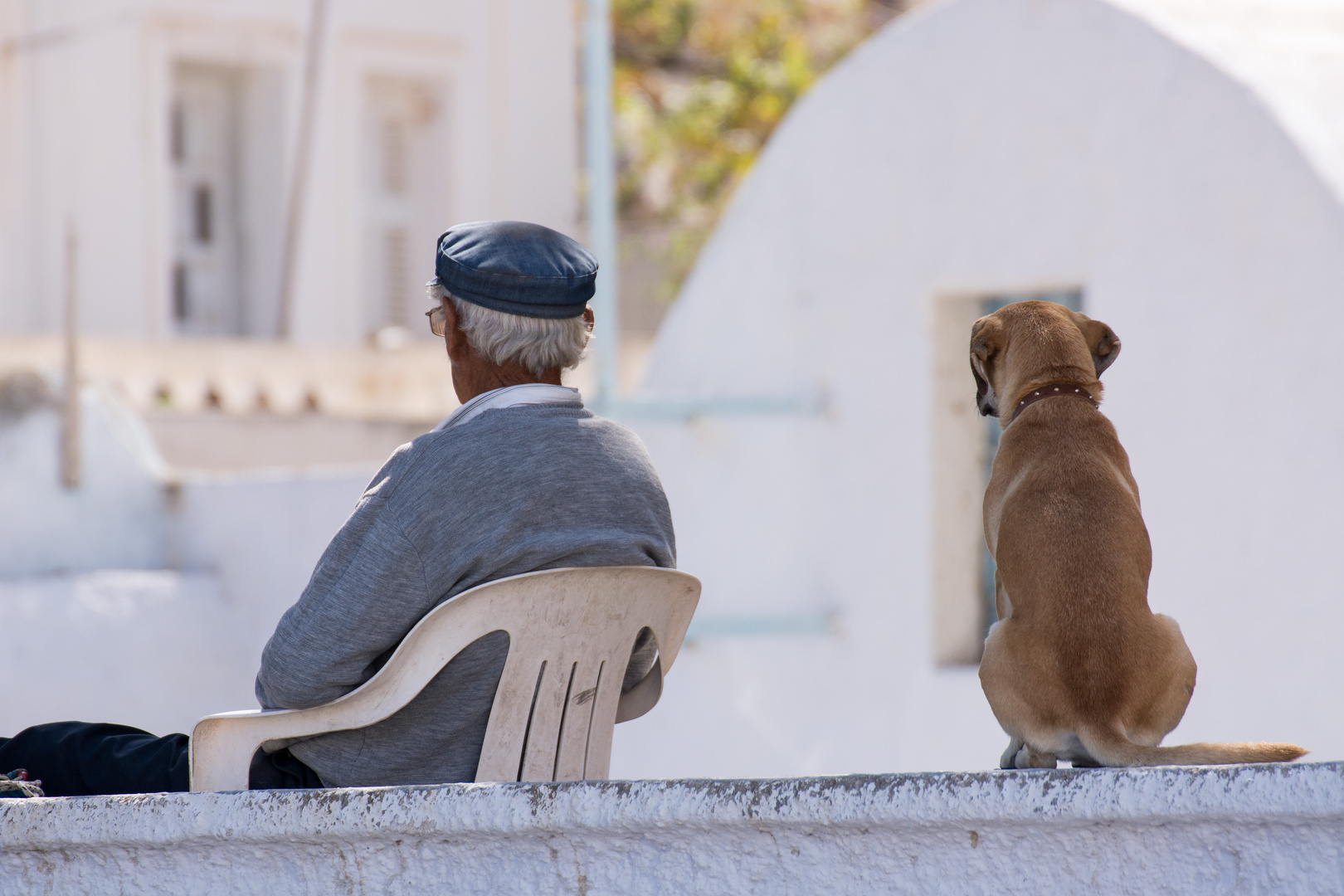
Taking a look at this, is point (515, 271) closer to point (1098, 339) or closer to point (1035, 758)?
point (1098, 339)

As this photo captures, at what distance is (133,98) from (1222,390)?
6.41 meters

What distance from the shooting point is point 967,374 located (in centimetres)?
610

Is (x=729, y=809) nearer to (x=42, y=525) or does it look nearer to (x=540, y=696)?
(x=540, y=696)

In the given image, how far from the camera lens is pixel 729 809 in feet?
7.27

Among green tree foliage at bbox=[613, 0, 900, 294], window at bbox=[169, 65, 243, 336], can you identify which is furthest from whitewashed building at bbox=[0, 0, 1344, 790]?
green tree foliage at bbox=[613, 0, 900, 294]

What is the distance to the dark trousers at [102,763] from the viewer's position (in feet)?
→ 8.66

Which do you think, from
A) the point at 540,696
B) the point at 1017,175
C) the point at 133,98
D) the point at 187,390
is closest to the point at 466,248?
the point at 540,696

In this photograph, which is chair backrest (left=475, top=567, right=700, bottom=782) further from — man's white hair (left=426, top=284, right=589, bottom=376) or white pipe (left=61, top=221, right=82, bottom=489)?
white pipe (left=61, top=221, right=82, bottom=489)

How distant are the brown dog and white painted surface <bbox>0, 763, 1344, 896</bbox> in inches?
9.3

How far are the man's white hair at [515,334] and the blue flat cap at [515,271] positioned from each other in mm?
15

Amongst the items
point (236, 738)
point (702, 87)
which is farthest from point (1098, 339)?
point (702, 87)

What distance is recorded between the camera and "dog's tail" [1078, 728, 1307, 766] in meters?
2.36

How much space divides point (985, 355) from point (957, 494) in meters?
3.29

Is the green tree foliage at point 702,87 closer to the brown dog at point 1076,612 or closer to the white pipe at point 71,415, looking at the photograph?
the white pipe at point 71,415
